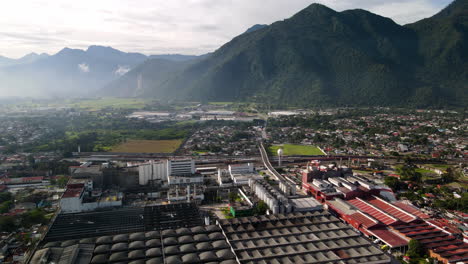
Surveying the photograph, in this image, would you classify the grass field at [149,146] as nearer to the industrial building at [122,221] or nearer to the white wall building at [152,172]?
the white wall building at [152,172]

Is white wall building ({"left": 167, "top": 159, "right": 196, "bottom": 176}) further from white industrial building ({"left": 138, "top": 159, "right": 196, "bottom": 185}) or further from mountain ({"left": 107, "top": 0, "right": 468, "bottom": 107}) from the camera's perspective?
mountain ({"left": 107, "top": 0, "right": 468, "bottom": 107})

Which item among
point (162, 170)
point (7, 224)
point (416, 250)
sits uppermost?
point (162, 170)

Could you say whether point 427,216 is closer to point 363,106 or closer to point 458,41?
point 363,106

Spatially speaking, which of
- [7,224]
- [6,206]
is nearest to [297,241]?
[7,224]

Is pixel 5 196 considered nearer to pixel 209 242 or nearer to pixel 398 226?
pixel 209 242

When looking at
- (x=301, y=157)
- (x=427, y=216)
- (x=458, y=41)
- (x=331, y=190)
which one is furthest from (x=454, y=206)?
(x=458, y=41)

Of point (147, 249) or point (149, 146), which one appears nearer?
point (147, 249)

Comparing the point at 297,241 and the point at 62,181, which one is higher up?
the point at 297,241
